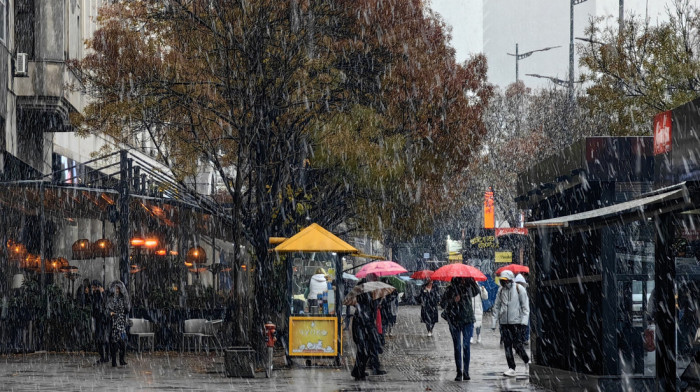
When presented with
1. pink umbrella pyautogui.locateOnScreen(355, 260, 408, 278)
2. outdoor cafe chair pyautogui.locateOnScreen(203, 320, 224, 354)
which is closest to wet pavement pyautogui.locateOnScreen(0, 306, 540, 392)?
outdoor cafe chair pyautogui.locateOnScreen(203, 320, 224, 354)

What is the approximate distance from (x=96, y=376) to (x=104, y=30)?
992 cm

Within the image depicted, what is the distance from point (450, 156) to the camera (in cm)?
2858

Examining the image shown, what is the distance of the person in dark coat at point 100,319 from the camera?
20844mm

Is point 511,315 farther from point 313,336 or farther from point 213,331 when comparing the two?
point 213,331

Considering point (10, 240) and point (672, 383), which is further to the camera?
point (10, 240)

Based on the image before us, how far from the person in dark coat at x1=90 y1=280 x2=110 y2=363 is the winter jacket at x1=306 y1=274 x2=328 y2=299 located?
4.19 m

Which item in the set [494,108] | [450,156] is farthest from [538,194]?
[494,108]

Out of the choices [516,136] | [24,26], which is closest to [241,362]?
[24,26]

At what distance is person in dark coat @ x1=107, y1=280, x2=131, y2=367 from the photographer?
20359mm

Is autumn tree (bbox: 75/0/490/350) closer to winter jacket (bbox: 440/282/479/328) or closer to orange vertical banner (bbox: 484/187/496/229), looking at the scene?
winter jacket (bbox: 440/282/479/328)

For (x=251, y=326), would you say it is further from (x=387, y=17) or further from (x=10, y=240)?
(x=10, y=240)

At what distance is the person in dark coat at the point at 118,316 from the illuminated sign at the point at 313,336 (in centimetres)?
323

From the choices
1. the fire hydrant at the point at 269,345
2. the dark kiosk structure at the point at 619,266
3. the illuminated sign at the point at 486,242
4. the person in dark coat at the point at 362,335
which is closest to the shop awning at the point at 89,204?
the fire hydrant at the point at 269,345

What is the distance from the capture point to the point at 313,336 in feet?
66.8
